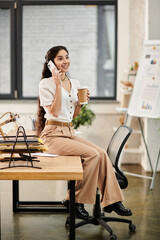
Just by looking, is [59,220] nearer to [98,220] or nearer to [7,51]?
[98,220]

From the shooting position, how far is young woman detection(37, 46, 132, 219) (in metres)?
3.19

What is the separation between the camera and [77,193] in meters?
3.18

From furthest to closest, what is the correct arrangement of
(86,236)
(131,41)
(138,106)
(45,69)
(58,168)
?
1. (131,41)
2. (138,106)
3. (45,69)
4. (86,236)
5. (58,168)

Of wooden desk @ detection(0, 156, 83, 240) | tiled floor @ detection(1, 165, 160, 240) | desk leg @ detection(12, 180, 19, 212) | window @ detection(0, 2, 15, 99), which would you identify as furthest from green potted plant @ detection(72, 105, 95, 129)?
wooden desk @ detection(0, 156, 83, 240)

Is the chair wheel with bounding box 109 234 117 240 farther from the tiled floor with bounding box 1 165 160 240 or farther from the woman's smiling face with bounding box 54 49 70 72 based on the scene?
the woman's smiling face with bounding box 54 49 70 72

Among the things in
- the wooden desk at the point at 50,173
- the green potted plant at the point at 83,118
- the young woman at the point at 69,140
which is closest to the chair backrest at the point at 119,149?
the young woman at the point at 69,140

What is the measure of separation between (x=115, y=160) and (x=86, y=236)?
643 millimetres

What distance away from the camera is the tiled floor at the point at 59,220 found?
3.41 meters

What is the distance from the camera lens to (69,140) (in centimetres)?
333

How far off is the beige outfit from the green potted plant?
2.26m

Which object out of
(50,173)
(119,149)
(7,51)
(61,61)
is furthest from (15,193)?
(7,51)

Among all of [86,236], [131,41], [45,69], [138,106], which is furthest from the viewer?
[131,41]

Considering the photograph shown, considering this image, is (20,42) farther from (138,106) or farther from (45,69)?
(45,69)

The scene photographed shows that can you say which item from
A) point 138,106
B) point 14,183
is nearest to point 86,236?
point 14,183
